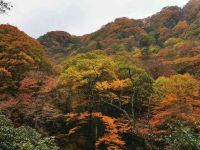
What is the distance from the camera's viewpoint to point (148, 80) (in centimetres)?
4519

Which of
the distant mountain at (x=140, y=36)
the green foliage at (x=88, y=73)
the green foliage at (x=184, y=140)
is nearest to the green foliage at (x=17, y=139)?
the green foliage at (x=184, y=140)

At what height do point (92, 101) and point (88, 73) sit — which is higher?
point (88, 73)

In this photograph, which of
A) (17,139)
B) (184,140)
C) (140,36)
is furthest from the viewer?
(140,36)

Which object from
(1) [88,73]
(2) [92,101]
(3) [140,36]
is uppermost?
(3) [140,36]

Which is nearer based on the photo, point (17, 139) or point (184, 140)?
point (184, 140)

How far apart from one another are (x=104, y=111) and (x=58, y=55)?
49.3m

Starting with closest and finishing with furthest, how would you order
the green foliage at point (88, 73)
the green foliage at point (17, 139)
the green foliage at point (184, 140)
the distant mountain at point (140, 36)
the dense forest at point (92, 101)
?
1. the green foliage at point (184, 140)
2. the green foliage at point (17, 139)
3. the dense forest at point (92, 101)
4. the green foliage at point (88, 73)
5. the distant mountain at point (140, 36)

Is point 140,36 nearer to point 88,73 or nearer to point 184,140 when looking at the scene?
point 88,73

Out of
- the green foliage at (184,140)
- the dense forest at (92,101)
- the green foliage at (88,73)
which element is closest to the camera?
the green foliage at (184,140)

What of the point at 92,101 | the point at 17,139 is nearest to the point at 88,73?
the point at 92,101

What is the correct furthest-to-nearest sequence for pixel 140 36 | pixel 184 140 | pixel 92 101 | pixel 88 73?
pixel 140 36
pixel 92 101
pixel 88 73
pixel 184 140

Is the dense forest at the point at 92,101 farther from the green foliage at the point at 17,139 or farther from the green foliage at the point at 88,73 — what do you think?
the green foliage at the point at 17,139

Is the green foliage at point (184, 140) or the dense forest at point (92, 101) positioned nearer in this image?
the green foliage at point (184, 140)

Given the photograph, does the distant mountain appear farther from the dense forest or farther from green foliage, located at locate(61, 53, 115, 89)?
green foliage, located at locate(61, 53, 115, 89)
